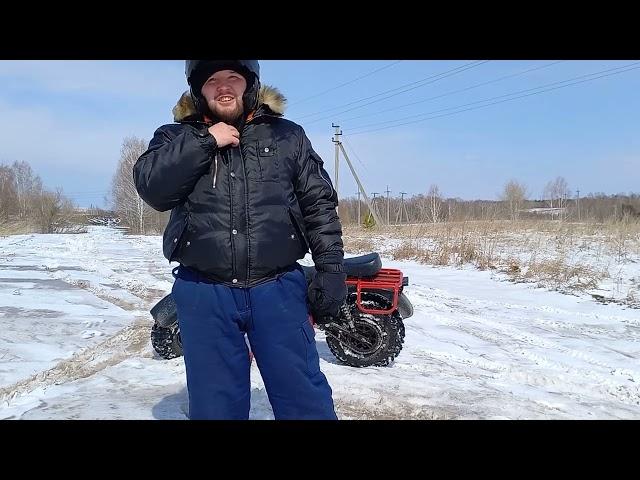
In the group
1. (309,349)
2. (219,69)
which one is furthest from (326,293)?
(219,69)

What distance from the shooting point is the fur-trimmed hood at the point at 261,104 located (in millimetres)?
1947

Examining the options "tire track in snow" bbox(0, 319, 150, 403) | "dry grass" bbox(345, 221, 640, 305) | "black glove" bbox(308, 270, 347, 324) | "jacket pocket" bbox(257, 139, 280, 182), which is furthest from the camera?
"dry grass" bbox(345, 221, 640, 305)

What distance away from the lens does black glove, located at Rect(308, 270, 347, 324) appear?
197 centimetres

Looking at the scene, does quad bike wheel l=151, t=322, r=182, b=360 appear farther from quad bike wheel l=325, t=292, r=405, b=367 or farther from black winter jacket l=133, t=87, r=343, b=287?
black winter jacket l=133, t=87, r=343, b=287

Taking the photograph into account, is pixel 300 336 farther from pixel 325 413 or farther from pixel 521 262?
pixel 521 262

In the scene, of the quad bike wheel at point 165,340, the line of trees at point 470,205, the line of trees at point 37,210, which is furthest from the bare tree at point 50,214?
the quad bike wheel at point 165,340

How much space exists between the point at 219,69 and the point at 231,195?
478 millimetres

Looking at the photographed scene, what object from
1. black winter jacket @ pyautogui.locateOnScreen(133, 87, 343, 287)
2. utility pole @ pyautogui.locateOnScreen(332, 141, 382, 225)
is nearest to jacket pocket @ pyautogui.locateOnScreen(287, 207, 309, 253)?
black winter jacket @ pyautogui.locateOnScreen(133, 87, 343, 287)

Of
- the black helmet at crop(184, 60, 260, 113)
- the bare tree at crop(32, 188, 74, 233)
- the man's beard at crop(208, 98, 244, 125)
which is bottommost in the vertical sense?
the bare tree at crop(32, 188, 74, 233)

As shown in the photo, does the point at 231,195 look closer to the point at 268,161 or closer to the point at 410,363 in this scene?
the point at 268,161

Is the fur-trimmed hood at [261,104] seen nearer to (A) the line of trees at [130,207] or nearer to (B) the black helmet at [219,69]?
(B) the black helmet at [219,69]

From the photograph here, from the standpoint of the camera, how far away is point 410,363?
3900 mm

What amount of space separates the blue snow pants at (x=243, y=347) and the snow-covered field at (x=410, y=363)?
101 centimetres
